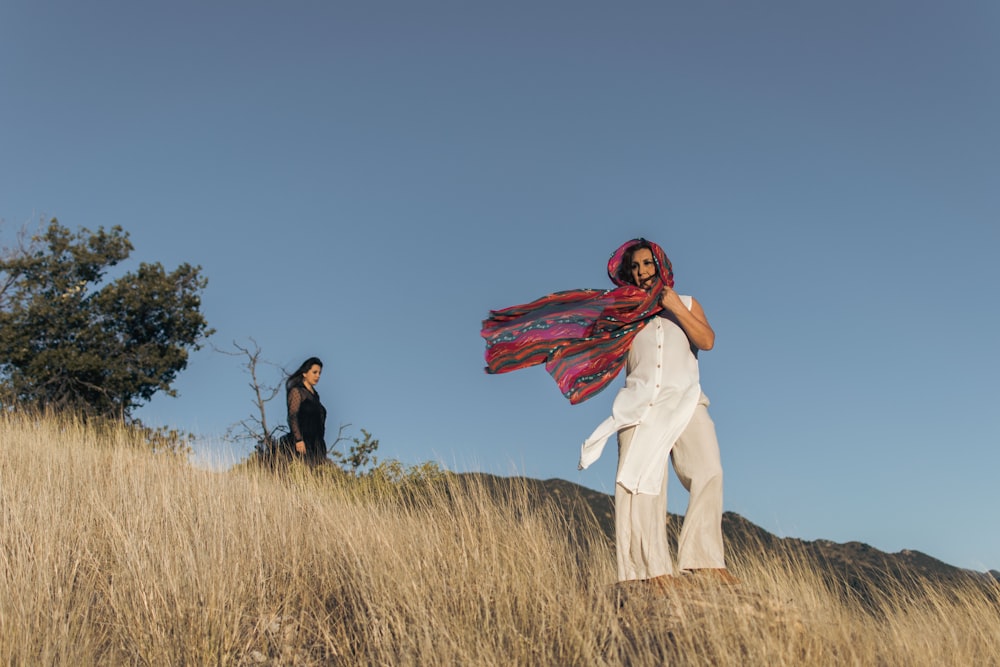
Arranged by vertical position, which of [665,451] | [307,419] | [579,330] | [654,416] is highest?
[307,419]

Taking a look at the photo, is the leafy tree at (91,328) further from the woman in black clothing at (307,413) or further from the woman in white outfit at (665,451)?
the woman in white outfit at (665,451)

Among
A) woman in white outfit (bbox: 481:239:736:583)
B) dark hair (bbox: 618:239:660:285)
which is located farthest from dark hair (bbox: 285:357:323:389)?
dark hair (bbox: 618:239:660:285)

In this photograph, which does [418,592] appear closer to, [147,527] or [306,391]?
[147,527]

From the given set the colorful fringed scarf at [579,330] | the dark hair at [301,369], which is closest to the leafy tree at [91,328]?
the dark hair at [301,369]

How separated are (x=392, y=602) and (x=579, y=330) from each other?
2412mm

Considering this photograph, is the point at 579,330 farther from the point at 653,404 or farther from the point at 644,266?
the point at 653,404

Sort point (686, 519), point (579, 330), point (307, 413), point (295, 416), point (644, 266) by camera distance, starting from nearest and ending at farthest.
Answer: point (686, 519)
point (644, 266)
point (579, 330)
point (295, 416)
point (307, 413)

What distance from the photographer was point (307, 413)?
11.4 m

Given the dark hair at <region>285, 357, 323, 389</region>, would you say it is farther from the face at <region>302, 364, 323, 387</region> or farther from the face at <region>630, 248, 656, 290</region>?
the face at <region>630, 248, 656, 290</region>

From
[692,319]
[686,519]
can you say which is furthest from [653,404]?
[686,519]

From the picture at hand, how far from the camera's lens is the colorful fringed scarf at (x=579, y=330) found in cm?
628

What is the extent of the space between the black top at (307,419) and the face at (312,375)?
106mm

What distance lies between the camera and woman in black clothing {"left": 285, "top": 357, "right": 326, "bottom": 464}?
1126 cm

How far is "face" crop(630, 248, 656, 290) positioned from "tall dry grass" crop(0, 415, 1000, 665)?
1.99 metres
